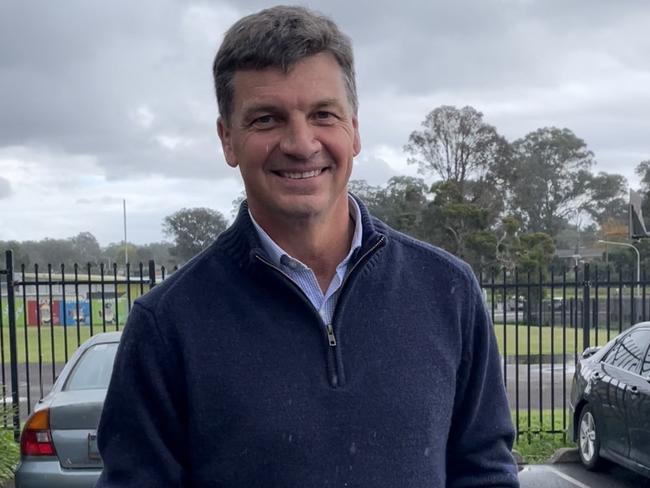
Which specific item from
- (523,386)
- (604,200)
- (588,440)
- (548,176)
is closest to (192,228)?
(523,386)

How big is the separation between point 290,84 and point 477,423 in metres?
0.82

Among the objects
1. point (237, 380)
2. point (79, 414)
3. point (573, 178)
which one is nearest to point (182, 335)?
point (237, 380)

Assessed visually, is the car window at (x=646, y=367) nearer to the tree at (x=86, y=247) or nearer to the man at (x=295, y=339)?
the man at (x=295, y=339)

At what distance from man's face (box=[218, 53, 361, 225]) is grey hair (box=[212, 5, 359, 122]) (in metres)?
0.02

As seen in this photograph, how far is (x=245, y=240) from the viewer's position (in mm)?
1725

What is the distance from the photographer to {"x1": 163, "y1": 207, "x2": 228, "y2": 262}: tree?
1727cm

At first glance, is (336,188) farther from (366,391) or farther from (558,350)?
(558,350)

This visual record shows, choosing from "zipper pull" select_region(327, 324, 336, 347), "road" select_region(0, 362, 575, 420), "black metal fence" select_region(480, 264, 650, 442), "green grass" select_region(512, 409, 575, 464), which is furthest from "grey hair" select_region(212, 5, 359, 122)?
"road" select_region(0, 362, 575, 420)

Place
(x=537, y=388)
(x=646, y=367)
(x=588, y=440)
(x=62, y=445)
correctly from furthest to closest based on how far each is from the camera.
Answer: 1. (x=537, y=388)
2. (x=588, y=440)
3. (x=646, y=367)
4. (x=62, y=445)

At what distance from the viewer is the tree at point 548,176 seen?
39.9 m

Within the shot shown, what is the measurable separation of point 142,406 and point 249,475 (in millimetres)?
242

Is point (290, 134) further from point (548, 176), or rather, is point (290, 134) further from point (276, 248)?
point (548, 176)

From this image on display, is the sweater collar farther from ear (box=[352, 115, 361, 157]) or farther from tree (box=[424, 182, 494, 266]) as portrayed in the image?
tree (box=[424, 182, 494, 266])

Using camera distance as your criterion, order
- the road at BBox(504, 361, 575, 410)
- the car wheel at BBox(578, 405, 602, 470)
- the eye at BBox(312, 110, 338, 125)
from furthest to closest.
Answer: the road at BBox(504, 361, 575, 410) < the car wheel at BBox(578, 405, 602, 470) < the eye at BBox(312, 110, 338, 125)
